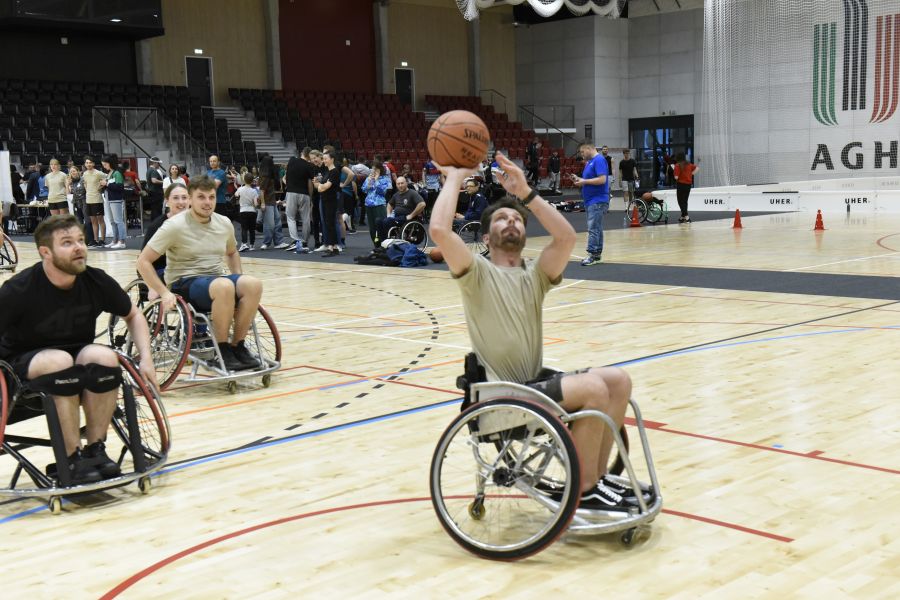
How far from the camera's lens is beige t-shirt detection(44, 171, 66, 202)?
1730 cm

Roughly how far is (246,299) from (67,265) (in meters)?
1.87

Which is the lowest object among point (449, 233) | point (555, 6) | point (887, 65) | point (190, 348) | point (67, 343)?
point (190, 348)

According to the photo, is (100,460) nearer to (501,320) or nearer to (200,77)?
(501,320)

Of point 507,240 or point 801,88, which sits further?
point 801,88

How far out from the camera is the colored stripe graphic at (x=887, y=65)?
24219mm

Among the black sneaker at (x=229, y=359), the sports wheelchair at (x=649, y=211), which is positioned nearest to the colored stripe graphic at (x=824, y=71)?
Result: the sports wheelchair at (x=649, y=211)

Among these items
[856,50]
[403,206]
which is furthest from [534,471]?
[856,50]

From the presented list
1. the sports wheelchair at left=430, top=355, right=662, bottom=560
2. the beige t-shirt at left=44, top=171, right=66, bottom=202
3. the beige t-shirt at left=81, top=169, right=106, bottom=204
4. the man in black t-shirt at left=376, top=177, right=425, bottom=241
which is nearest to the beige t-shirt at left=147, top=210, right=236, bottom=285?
the sports wheelchair at left=430, top=355, right=662, bottom=560

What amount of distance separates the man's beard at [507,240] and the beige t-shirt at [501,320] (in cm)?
8

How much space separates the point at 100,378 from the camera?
3760 millimetres

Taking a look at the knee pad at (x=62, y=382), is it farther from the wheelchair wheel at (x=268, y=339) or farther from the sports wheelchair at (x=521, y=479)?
the wheelchair wheel at (x=268, y=339)

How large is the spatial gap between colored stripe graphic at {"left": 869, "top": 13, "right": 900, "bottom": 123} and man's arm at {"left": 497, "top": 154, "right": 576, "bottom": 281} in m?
23.7

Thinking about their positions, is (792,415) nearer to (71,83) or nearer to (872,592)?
(872,592)

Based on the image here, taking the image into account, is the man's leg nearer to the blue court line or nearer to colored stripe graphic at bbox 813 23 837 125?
the blue court line
